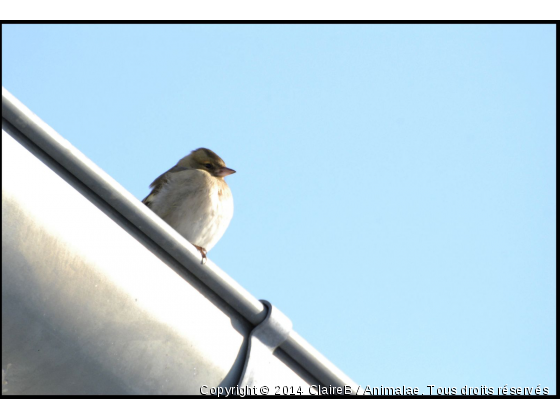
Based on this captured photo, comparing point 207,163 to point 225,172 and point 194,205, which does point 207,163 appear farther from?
point 194,205

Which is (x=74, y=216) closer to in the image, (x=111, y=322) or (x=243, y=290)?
(x=111, y=322)

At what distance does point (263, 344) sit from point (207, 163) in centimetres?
465

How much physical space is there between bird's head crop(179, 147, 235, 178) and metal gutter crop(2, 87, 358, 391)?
14.4 ft

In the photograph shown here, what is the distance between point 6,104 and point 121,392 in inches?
39.4

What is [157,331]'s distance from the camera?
2150 mm

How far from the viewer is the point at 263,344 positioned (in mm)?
2430

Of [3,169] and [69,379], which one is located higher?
→ [3,169]

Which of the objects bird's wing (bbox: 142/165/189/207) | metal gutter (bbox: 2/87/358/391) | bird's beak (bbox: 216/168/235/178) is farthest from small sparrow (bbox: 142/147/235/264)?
metal gutter (bbox: 2/87/358/391)

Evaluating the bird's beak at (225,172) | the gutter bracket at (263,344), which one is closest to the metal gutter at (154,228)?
the gutter bracket at (263,344)

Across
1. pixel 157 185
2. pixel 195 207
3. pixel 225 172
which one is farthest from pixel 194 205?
pixel 225 172

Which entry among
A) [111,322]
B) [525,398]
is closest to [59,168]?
[111,322]

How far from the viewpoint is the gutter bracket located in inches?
93.9

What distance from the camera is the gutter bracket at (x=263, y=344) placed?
2.38m

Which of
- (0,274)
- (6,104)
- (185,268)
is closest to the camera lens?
(0,274)
